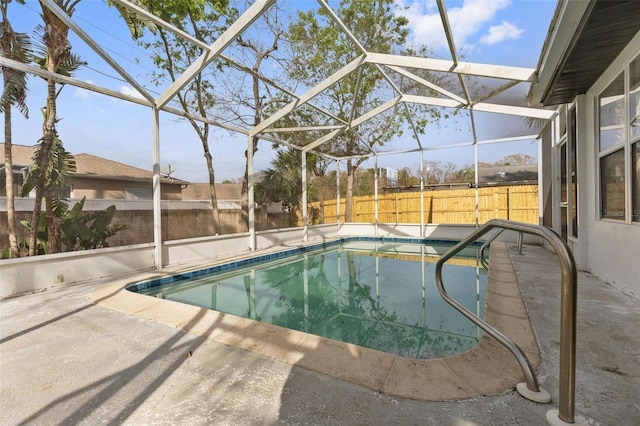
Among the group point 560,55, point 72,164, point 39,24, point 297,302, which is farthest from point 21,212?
point 560,55

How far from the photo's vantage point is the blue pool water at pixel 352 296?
3.60 m

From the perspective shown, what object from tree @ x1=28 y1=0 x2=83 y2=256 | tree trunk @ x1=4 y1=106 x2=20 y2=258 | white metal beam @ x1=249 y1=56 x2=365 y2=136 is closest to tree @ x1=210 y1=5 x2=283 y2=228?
→ white metal beam @ x1=249 y1=56 x2=365 y2=136

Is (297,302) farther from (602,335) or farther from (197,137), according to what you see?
(197,137)

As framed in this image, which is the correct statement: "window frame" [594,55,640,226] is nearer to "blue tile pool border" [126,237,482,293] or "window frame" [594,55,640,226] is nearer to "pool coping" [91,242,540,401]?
"pool coping" [91,242,540,401]

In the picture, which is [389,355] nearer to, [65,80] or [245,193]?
[65,80]

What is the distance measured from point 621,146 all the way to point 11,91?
8801 millimetres

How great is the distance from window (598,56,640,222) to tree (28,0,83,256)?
26.9ft

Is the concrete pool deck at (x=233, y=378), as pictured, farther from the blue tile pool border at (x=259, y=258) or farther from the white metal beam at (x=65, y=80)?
the white metal beam at (x=65, y=80)

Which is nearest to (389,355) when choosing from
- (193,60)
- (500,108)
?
(500,108)

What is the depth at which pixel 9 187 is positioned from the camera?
4.68 m

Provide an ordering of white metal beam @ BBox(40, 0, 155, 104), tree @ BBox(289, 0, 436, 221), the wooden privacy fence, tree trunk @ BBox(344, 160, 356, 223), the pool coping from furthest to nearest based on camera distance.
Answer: tree trunk @ BBox(344, 160, 356, 223) → tree @ BBox(289, 0, 436, 221) → the wooden privacy fence → white metal beam @ BBox(40, 0, 155, 104) → the pool coping

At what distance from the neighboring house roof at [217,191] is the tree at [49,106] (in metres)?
6.06

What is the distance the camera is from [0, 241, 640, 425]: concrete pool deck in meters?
1.74

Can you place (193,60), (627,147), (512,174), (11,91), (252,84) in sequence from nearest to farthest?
(627,147), (11,91), (193,60), (252,84), (512,174)
